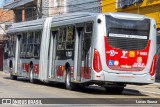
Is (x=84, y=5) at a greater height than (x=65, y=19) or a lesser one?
greater

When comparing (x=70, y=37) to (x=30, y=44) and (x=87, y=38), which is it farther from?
(x=30, y=44)

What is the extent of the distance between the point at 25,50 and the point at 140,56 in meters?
9.65

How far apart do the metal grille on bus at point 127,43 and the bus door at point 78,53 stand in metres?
1.70

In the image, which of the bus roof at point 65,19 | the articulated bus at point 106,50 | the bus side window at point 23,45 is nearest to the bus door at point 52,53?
the articulated bus at point 106,50

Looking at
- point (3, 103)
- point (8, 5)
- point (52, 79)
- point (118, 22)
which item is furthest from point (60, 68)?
point (8, 5)

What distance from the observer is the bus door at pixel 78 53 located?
1993 cm

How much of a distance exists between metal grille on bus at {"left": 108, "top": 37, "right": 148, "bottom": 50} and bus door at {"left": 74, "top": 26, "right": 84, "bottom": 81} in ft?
5.58

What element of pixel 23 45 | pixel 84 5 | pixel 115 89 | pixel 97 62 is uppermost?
pixel 84 5

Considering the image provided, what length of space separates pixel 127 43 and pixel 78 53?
228 cm

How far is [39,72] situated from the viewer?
24.5m

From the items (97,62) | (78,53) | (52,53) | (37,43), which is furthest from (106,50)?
(37,43)

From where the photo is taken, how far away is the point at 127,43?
1905cm

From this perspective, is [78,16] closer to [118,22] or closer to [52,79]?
[118,22]

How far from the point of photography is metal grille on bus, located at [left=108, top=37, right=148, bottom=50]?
18844 millimetres
